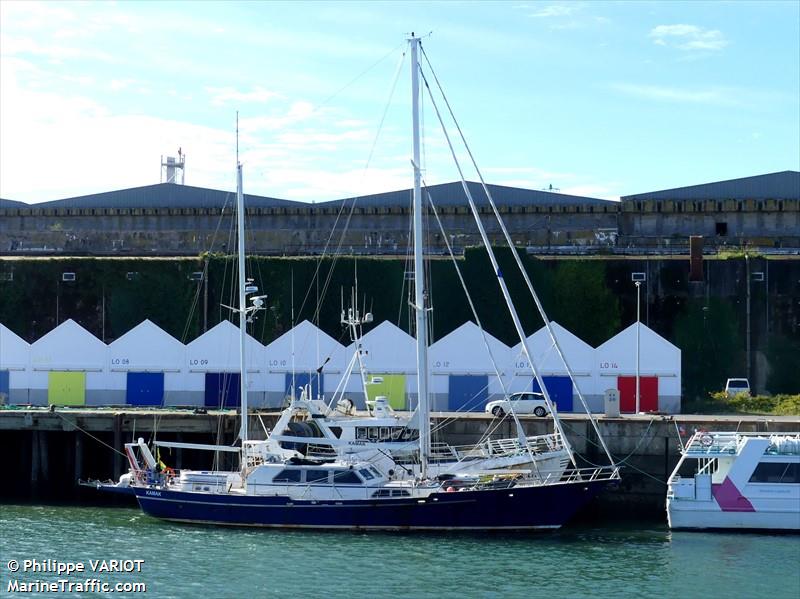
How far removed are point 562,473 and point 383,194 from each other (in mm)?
30093

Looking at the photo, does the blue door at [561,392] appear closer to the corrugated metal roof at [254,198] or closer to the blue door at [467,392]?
the blue door at [467,392]

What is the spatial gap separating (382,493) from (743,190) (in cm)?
3385

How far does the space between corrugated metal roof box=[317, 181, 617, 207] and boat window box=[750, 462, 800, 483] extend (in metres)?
27.9

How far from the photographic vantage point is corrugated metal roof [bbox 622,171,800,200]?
58.1 metres

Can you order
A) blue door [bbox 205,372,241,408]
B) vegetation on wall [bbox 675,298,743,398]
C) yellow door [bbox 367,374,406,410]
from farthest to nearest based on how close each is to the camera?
vegetation on wall [bbox 675,298,743,398] → blue door [bbox 205,372,241,408] → yellow door [bbox 367,374,406,410]

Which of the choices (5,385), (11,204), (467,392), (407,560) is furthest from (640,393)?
(11,204)

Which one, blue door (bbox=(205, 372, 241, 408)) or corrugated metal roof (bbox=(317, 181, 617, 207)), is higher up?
corrugated metal roof (bbox=(317, 181, 617, 207))

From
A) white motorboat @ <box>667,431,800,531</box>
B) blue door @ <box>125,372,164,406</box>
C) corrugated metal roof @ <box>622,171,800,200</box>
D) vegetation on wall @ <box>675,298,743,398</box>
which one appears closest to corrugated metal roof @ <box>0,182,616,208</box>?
corrugated metal roof @ <box>622,171,800,200</box>

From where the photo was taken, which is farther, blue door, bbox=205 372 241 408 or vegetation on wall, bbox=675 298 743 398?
vegetation on wall, bbox=675 298 743 398

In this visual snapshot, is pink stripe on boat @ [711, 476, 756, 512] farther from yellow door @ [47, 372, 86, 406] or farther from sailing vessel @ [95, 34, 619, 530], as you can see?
yellow door @ [47, 372, 86, 406]

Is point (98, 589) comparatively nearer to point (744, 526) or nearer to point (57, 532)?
point (57, 532)

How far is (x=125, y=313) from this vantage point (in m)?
51.8

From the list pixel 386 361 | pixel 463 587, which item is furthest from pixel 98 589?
pixel 386 361

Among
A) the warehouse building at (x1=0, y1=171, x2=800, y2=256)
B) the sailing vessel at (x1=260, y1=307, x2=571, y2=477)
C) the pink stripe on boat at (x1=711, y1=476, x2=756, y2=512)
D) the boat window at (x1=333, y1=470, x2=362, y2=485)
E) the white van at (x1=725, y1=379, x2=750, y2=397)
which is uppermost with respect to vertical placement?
the warehouse building at (x1=0, y1=171, x2=800, y2=256)
